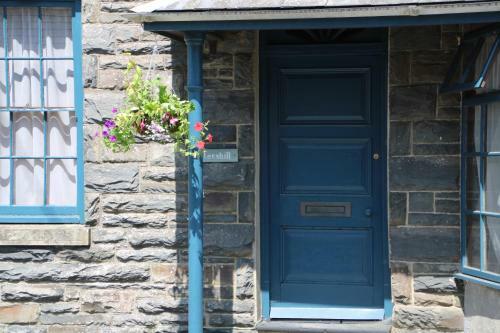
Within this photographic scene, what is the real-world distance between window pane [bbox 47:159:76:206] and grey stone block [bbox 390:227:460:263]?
2.89m

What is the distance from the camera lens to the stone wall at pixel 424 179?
20.8 feet

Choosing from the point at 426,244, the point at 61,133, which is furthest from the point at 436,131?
the point at 61,133

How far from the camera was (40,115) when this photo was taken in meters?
6.94

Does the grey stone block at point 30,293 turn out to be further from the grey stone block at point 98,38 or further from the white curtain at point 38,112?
the grey stone block at point 98,38

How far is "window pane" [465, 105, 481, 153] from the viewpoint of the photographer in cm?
612

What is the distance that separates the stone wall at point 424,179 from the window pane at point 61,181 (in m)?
2.84

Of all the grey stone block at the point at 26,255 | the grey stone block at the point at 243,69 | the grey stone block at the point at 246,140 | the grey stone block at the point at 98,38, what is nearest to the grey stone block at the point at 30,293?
the grey stone block at the point at 26,255

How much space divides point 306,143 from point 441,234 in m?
1.41

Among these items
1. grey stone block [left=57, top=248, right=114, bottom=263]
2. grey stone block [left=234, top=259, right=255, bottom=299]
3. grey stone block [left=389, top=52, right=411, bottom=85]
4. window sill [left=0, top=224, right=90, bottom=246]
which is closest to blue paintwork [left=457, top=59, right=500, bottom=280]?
grey stone block [left=389, top=52, right=411, bottom=85]

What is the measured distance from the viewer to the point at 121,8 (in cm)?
672

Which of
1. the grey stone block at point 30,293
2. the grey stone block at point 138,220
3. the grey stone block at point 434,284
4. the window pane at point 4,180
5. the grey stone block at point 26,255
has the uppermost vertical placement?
the window pane at point 4,180

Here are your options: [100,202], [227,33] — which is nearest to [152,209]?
[100,202]

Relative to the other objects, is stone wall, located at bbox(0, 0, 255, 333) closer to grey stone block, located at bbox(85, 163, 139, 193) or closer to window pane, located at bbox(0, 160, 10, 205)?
grey stone block, located at bbox(85, 163, 139, 193)

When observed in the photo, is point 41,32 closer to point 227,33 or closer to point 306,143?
point 227,33
